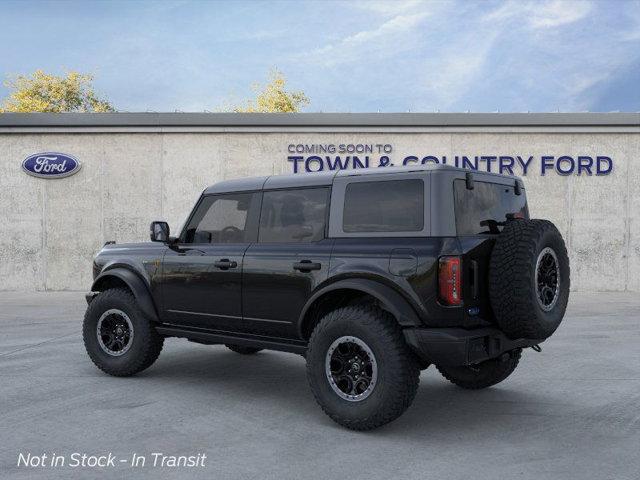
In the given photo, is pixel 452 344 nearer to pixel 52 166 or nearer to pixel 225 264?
pixel 225 264

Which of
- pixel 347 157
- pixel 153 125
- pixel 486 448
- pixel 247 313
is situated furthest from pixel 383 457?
pixel 153 125

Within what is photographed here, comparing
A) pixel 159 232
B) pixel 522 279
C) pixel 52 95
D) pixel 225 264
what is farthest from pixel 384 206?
pixel 52 95

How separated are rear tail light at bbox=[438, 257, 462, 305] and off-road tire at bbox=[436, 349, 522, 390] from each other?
4.74ft

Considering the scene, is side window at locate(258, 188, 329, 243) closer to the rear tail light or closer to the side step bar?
the side step bar

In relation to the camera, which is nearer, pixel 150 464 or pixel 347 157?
pixel 150 464

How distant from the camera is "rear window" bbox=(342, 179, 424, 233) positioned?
440 centimetres

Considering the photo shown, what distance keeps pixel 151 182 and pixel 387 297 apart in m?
12.0

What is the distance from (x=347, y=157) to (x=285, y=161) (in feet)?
4.94

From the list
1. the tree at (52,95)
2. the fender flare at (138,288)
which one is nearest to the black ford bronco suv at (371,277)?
the fender flare at (138,288)

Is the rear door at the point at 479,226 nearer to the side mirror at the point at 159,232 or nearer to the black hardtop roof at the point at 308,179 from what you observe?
the black hardtop roof at the point at 308,179

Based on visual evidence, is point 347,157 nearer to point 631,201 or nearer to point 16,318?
point 631,201

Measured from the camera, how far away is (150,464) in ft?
12.2

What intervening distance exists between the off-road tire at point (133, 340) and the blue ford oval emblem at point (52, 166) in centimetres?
1006

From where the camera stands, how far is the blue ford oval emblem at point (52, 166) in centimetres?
1519
